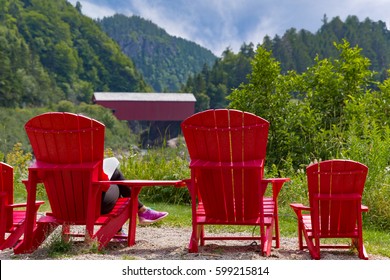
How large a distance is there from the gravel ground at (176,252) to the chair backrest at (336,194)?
18 centimetres

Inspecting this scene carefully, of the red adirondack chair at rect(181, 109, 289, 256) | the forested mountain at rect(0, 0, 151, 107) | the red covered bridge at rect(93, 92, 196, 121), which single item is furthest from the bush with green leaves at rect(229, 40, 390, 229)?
the forested mountain at rect(0, 0, 151, 107)

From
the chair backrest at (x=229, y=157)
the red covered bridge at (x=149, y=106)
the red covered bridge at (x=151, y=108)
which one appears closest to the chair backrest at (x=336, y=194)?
the chair backrest at (x=229, y=157)

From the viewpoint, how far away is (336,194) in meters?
3.53

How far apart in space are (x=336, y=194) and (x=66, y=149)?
1.55 m

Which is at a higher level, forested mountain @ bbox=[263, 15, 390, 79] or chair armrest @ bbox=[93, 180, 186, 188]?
forested mountain @ bbox=[263, 15, 390, 79]

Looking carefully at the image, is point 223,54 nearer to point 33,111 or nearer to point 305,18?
point 33,111

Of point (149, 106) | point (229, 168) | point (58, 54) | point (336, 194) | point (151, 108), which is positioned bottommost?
point (336, 194)

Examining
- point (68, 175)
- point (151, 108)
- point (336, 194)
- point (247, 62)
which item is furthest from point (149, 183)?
point (247, 62)

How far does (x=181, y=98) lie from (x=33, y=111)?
72.7 feet

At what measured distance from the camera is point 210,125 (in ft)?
→ 11.8

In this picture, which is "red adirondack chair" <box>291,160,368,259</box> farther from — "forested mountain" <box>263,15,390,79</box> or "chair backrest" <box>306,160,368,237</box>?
"forested mountain" <box>263,15,390,79</box>

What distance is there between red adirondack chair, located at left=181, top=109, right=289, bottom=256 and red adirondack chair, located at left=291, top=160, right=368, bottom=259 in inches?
9.6

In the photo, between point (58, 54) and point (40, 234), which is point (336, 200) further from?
point (58, 54)

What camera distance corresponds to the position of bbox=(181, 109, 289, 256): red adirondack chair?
356cm
